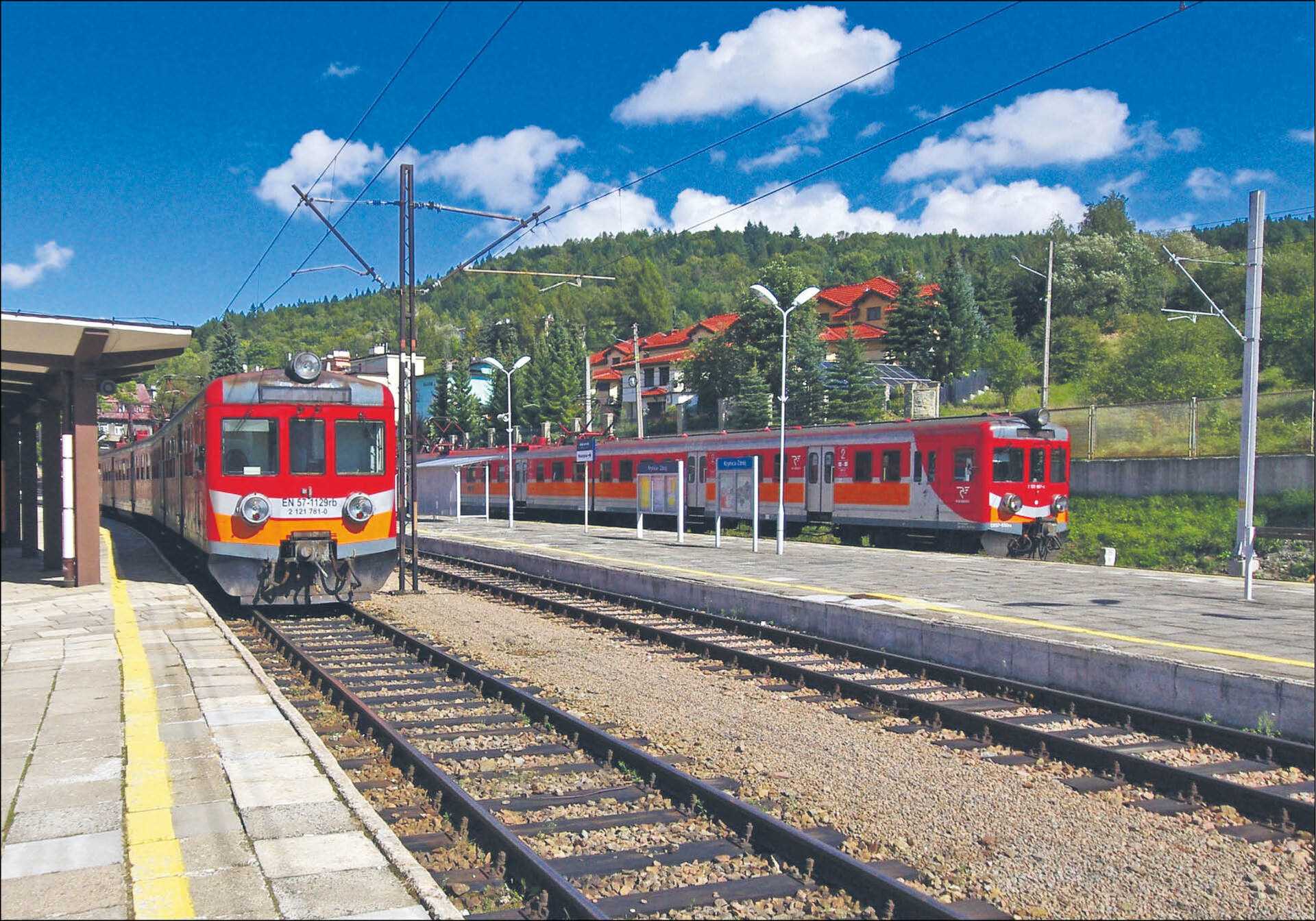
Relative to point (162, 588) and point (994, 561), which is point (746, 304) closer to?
point (994, 561)

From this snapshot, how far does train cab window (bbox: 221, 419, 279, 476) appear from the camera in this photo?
12.6m

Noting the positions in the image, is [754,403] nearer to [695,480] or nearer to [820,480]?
[695,480]

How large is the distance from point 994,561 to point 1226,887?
13133 millimetres

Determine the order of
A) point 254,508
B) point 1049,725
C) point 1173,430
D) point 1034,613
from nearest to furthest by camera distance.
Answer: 1. point 1049,725
2. point 1034,613
3. point 254,508
4. point 1173,430

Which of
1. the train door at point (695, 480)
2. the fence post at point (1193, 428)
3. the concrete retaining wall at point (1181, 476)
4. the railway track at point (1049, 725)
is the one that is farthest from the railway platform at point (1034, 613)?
the fence post at point (1193, 428)

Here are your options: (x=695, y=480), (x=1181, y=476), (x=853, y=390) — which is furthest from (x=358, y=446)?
(x=853, y=390)

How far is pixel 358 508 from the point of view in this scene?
13.2 m

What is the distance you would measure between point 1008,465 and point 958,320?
4020 centimetres

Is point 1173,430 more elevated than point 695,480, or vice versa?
point 1173,430

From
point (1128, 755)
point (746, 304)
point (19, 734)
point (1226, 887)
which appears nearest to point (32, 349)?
point (19, 734)

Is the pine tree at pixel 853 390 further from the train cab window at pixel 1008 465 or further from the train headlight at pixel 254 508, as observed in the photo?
the train headlight at pixel 254 508

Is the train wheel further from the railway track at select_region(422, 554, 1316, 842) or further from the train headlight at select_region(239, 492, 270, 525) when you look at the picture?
the train headlight at select_region(239, 492, 270, 525)

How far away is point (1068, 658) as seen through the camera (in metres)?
8.85

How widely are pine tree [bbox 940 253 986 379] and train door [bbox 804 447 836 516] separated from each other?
35.6 metres
